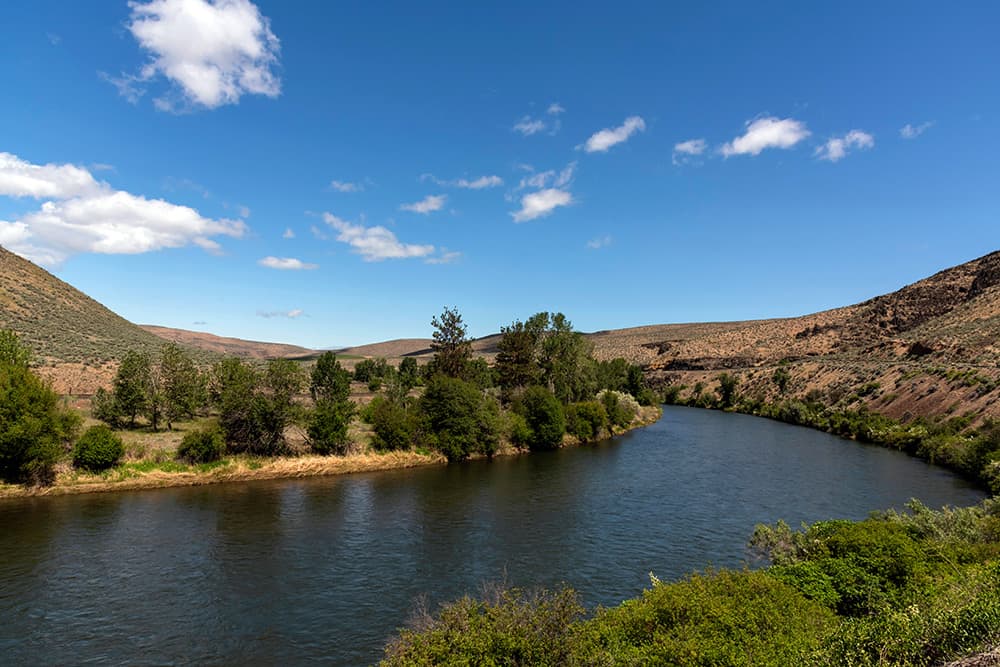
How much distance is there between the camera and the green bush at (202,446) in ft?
129

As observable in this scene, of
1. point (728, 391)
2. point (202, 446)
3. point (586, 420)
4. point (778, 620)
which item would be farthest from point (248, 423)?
point (728, 391)

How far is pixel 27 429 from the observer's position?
32.2 meters

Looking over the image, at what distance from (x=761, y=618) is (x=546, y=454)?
42133mm

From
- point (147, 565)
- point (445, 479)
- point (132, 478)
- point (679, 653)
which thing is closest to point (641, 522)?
point (445, 479)

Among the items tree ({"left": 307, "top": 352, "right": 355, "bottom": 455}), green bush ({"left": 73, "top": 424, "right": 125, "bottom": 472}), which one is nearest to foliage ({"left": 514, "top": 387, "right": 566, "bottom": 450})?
tree ({"left": 307, "top": 352, "right": 355, "bottom": 455})

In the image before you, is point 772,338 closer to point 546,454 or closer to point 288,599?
point 546,454

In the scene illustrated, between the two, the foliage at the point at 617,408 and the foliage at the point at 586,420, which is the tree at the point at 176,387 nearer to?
the foliage at the point at 586,420

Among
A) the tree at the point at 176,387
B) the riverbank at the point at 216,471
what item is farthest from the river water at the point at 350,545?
the tree at the point at 176,387

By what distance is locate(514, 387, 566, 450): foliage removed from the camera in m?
56.4

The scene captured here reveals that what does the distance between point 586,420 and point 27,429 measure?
4899cm

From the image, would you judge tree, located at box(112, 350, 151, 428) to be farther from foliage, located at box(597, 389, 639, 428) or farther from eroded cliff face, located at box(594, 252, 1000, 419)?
eroded cliff face, located at box(594, 252, 1000, 419)

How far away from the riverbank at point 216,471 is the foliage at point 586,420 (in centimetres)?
1847

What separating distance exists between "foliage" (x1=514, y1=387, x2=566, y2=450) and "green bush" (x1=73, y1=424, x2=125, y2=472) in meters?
34.8

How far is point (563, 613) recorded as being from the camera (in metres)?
11.4
